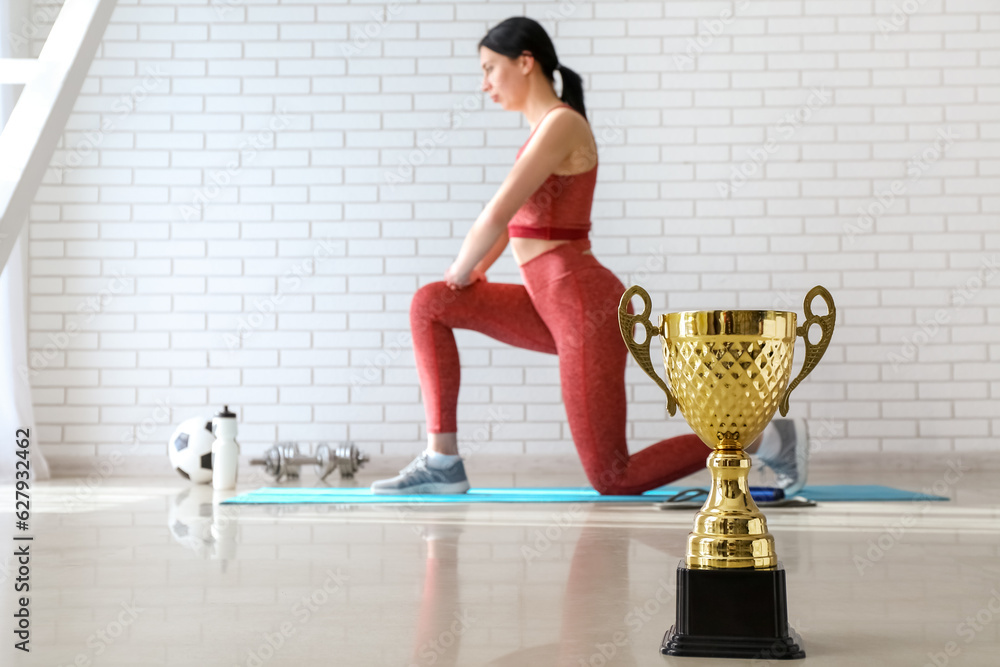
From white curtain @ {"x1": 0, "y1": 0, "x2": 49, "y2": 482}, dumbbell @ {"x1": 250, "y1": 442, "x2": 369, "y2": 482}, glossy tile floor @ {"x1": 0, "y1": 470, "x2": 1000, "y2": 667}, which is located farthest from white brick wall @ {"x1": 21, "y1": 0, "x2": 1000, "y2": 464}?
glossy tile floor @ {"x1": 0, "y1": 470, "x2": 1000, "y2": 667}

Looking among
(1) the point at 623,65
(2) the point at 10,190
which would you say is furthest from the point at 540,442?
(2) the point at 10,190

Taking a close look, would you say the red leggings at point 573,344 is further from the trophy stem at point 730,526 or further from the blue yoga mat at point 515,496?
the trophy stem at point 730,526

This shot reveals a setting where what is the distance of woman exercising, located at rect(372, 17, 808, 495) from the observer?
9.50 ft

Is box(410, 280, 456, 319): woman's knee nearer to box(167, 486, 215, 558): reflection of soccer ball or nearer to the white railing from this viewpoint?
box(167, 486, 215, 558): reflection of soccer ball

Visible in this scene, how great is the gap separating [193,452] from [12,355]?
3.02ft

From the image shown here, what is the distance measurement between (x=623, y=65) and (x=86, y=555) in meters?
3.29

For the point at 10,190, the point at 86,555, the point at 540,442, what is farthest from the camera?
the point at 540,442

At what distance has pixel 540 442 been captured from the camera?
14.1ft

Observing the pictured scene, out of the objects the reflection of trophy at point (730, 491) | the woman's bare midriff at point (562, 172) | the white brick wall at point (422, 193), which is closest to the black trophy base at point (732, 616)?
the reflection of trophy at point (730, 491)

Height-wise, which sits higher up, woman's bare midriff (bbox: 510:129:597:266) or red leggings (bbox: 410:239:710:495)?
woman's bare midriff (bbox: 510:129:597:266)

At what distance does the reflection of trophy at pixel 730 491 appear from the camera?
3.79ft

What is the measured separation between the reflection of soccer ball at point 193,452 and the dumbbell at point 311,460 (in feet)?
0.73

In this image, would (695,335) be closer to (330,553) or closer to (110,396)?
(330,553)

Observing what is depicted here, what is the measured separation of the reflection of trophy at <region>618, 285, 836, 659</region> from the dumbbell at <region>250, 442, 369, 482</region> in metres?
2.82
